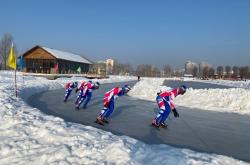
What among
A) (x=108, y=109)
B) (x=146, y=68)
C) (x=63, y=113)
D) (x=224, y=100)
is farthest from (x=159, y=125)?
(x=146, y=68)

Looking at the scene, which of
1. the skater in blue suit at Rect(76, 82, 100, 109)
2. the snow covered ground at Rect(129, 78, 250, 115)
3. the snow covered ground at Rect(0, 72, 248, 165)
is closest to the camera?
the snow covered ground at Rect(0, 72, 248, 165)

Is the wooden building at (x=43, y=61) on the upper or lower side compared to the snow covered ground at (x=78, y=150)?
upper

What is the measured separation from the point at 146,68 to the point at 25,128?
585 ft

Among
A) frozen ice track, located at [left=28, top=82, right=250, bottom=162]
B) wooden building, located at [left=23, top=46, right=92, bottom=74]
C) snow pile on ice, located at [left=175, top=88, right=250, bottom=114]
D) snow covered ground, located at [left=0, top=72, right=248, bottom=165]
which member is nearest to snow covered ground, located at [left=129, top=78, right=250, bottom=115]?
snow pile on ice, located at [left=175, top=88, right=250, bottom=114]

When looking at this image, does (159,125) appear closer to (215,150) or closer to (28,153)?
(215,150)

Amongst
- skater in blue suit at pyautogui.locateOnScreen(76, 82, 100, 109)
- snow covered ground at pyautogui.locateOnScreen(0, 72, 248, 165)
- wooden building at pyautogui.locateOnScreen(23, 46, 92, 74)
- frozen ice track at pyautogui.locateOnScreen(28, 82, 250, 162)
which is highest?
wooden building at pyautogui.locateOnScreen(23, 46, 92, 74)

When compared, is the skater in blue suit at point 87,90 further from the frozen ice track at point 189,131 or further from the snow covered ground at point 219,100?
the snow covered ground at point 219,100

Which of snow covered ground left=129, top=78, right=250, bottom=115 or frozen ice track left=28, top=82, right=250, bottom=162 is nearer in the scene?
frozen ice track left=28, top=82, right=250, bottom=162

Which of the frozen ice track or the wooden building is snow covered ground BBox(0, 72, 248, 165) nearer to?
the frozen ice track

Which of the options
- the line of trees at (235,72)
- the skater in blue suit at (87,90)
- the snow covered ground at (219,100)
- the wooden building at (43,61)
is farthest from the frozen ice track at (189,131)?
the line of trees at (235,72)

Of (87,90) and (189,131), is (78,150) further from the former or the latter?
(87,90)

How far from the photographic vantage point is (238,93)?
19.1 meters

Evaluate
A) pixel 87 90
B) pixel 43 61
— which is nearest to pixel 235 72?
pixel 43 61

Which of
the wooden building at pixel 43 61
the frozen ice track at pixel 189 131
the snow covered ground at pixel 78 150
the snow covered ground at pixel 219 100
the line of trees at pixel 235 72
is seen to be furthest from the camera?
the line of trees at pixel 235 72
